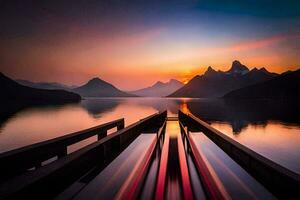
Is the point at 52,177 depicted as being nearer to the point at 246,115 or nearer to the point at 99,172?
the point at 99,172

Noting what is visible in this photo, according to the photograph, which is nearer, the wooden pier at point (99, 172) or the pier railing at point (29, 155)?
the wooden pier at point (99, 172)

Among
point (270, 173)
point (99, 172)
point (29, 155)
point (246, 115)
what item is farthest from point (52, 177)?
point (246, 115)

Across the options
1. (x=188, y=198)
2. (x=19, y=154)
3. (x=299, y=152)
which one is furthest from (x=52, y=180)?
(x=299, y=152)

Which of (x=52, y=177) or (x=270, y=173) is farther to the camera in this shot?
(x=270, y=173)

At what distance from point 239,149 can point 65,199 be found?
3.33 m

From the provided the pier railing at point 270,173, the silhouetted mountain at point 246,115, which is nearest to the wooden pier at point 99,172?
the pier railing at point 270,173

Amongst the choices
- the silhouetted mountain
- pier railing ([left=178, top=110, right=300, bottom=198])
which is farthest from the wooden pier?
the silhouetted mountain

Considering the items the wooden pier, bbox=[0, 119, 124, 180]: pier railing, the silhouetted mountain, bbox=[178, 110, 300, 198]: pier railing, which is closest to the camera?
the wooden pier

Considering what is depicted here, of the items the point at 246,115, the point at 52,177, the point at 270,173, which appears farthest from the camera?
the point at 246,115

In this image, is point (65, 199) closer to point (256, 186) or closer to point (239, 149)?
point (239, 149)

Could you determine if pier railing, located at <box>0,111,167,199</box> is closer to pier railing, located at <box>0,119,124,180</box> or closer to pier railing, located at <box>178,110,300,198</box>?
pier railing, located at <box>0,119,124,180</box>

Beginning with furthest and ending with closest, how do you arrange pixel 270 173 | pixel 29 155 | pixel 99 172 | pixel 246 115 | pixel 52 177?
pixel 246 115
pixel 99 172
pixel 29 155
pixel 270 173
pixel 52 177

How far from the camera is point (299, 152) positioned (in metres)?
11.8

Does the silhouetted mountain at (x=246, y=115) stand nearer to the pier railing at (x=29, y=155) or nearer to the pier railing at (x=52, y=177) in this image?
the pier railing at (x=29, y=155)
